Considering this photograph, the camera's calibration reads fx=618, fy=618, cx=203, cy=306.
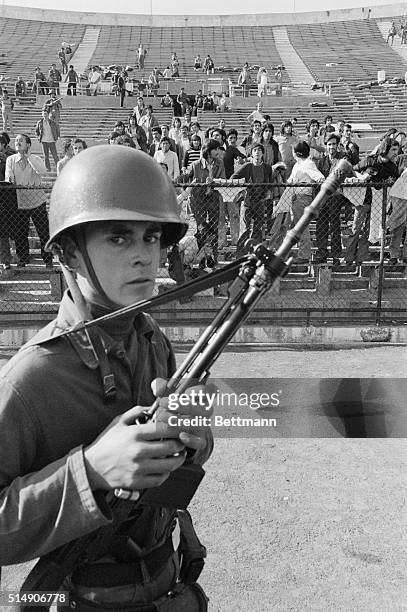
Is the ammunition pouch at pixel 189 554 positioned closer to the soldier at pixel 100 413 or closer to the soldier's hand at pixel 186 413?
the soldier at pixel 100 413

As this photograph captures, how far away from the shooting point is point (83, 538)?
4.71 ft

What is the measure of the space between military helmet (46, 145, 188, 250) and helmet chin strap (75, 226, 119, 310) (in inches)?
1.1

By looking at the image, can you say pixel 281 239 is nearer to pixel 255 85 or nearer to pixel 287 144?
pixel 287 144

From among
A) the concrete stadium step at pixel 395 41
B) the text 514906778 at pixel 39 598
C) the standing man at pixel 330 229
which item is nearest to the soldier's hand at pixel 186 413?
the text 514906778 at pixel 39 598

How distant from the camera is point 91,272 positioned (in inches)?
58.6

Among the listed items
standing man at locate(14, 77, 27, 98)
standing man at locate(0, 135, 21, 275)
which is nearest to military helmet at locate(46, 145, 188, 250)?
standing man at locate(0, 135, 21, 275)

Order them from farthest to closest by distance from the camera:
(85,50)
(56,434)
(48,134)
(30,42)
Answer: (30,42)
(85,50)
(48,134)
(56,434)

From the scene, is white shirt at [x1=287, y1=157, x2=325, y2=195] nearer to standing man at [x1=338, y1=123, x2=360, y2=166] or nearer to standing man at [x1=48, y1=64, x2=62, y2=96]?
standing man at [x1=338, y1=123, x2=360, y2=166]

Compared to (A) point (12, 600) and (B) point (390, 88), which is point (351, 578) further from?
(B) point (390, 88)

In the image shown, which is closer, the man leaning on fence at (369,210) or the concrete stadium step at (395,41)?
the man leaning on fence at (369,210)

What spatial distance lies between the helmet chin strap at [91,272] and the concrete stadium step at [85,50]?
43426 millimetres

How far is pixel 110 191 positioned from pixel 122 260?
166 mm

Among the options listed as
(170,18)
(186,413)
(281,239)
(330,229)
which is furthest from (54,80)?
(186,413)

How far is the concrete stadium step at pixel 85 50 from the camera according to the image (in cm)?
4319
